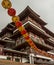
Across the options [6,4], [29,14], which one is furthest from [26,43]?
[6,4]

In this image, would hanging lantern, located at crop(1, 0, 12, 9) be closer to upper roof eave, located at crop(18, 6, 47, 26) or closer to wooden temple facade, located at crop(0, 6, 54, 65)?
wooden temple facade, located at crop(0, 6, 54, 65)

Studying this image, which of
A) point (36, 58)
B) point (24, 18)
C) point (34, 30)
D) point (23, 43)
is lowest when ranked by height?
point (36, 58)

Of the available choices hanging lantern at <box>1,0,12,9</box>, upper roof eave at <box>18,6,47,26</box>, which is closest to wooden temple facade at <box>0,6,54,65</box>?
upper roof eave at <box>18,6,47,26</box>

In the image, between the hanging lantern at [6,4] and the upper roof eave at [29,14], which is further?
the upper roof eave at [29,14]

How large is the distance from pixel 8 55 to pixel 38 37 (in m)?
8.37

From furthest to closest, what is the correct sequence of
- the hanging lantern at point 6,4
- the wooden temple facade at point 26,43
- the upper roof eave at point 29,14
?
the upper roof eave at point 29,14 < the wooden temple facade at point 26,43 < the hanging lantern at point 6,4

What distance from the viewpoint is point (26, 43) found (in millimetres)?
25578

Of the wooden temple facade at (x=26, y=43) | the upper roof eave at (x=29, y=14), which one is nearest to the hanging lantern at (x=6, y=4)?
the wooden temple facade at (x=26, y=43)

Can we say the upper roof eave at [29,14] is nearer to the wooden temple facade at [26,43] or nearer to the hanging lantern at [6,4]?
the wooden temple facade at [26,43]

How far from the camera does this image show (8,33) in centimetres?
3269

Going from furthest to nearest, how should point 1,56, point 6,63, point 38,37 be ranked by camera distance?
point 38,37 < point 1,56 < point 6,63

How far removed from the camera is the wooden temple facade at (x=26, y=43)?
2338 cm

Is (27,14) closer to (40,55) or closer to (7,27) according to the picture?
(7,27)

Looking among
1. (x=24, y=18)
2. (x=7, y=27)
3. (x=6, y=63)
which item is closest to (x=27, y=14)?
(x=24, y=18)
